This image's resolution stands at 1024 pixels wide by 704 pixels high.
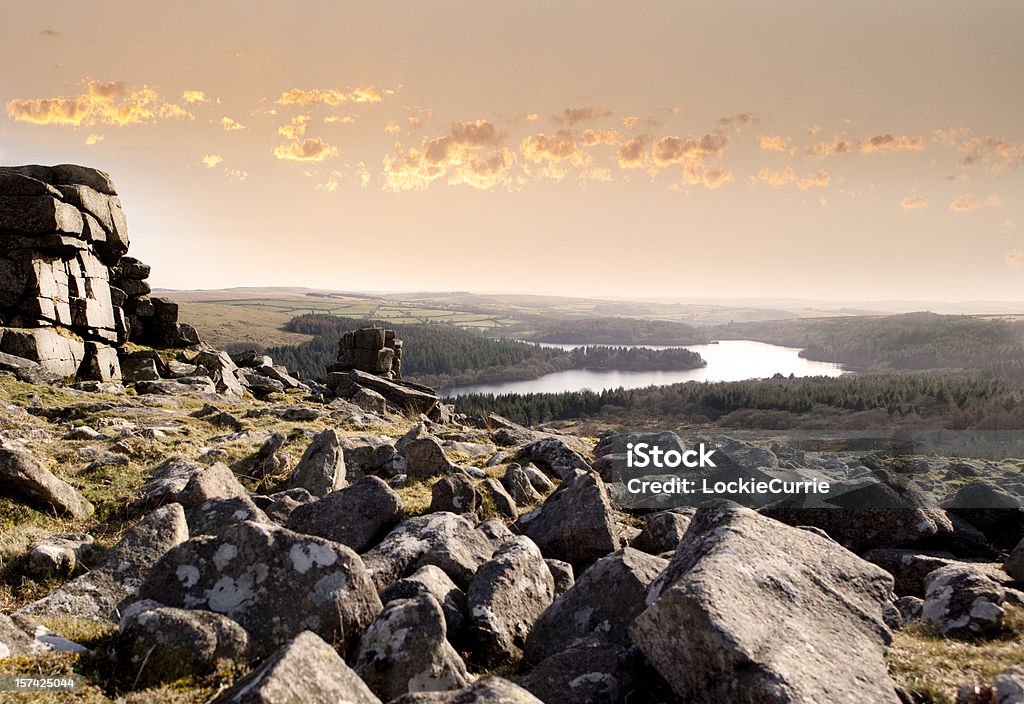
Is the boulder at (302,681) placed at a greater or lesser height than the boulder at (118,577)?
greater

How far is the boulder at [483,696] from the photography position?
5.09m

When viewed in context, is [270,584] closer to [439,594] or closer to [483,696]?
[439,594]

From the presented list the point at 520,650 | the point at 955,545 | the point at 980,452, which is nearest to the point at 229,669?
the point at 520,650

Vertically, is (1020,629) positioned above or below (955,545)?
above

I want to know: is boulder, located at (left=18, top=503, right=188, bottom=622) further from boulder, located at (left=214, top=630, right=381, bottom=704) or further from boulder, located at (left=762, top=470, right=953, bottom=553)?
boulder, located at (left=762, top=470, right=953, bottom=553)

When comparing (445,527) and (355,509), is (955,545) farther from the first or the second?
(355,509)

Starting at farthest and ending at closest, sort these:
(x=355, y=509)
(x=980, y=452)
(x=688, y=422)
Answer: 1. (x=688, y=422)
2. (x=980, y=452)
3. (x=355, y=509)

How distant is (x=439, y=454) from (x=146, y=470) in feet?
25.7

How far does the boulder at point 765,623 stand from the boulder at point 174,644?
446 centimetres

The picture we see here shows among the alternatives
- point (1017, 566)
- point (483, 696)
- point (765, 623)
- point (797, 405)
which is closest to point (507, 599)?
point (483, 696)

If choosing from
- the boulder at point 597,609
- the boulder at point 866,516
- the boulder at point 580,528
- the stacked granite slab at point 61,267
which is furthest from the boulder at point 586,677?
the stacked granite slab at point 61,267

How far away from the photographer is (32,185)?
123 ft

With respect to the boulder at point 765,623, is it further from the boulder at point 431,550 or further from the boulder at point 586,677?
the boulder at point 431,550

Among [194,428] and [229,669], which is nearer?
[229,669]
